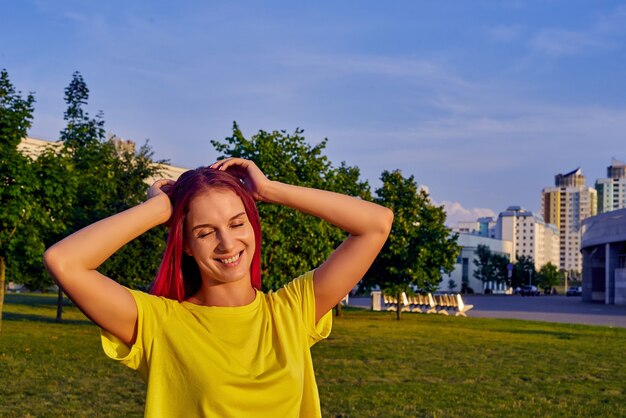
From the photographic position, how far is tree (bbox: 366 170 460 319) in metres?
31.5

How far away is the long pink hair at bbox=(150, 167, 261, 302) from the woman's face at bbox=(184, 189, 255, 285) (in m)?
0.03

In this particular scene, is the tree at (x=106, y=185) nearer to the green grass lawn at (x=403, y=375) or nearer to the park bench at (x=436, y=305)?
the green grass lawn at (x=403, y=375)

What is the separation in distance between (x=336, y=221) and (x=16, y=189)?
53.7 ft

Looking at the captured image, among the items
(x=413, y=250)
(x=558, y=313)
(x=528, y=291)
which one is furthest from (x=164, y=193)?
(x=528, y=291)

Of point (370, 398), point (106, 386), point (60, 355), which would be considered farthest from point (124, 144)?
point (370, 398)

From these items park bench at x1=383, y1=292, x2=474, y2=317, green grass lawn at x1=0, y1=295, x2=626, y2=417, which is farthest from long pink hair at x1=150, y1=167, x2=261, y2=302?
park bench at x1=383, y1=292, x2=474, y2=317

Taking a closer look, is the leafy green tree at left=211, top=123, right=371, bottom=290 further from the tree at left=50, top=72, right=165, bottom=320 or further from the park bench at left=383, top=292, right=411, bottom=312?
the park bench at left=383, top=292, right=411, bottom=312

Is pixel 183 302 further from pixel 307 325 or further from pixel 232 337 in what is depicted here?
pixel 307 325

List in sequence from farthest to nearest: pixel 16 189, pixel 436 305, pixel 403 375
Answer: pixel 436 305 → pixel 16 189 → pixel 403 375

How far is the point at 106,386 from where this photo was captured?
12.0 meters

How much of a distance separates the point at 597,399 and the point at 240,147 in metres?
13.6

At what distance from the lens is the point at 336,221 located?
2811mm

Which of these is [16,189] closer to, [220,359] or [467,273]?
[220,359]

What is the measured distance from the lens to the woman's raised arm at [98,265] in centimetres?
244
